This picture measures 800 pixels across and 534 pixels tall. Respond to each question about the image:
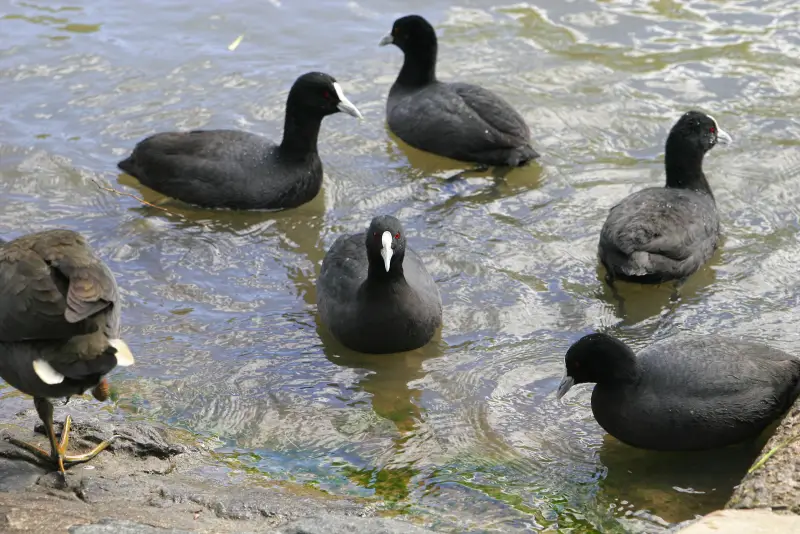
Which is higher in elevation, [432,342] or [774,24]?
[774,24]

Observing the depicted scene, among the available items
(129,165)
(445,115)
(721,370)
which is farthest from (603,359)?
(129,165)

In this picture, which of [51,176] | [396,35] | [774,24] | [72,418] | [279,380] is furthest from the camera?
[774,24]

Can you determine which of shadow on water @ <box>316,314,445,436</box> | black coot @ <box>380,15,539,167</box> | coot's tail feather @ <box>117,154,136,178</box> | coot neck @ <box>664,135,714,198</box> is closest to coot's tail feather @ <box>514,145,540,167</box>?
black coot @ <box>380,15,539,167</box>

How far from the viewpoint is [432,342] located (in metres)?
6.24

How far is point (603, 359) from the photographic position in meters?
5.07

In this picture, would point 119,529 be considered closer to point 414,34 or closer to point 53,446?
point 53,446

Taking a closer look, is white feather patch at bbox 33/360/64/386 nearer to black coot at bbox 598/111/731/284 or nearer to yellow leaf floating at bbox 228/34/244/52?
black coot at bbox 598/111/731/284

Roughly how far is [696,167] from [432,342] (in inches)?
95.8

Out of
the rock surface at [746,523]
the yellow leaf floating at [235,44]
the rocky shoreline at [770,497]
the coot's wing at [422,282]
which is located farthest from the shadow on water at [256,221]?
the rock surface at [746,523]

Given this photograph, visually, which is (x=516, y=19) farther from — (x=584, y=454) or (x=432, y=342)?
(x=584, y=454)

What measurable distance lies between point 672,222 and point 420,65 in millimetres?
3136

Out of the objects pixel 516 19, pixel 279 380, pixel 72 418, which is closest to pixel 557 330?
pixel 279 380

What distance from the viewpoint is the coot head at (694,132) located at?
733 centimetres

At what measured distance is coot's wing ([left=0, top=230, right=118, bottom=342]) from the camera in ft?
13.1
